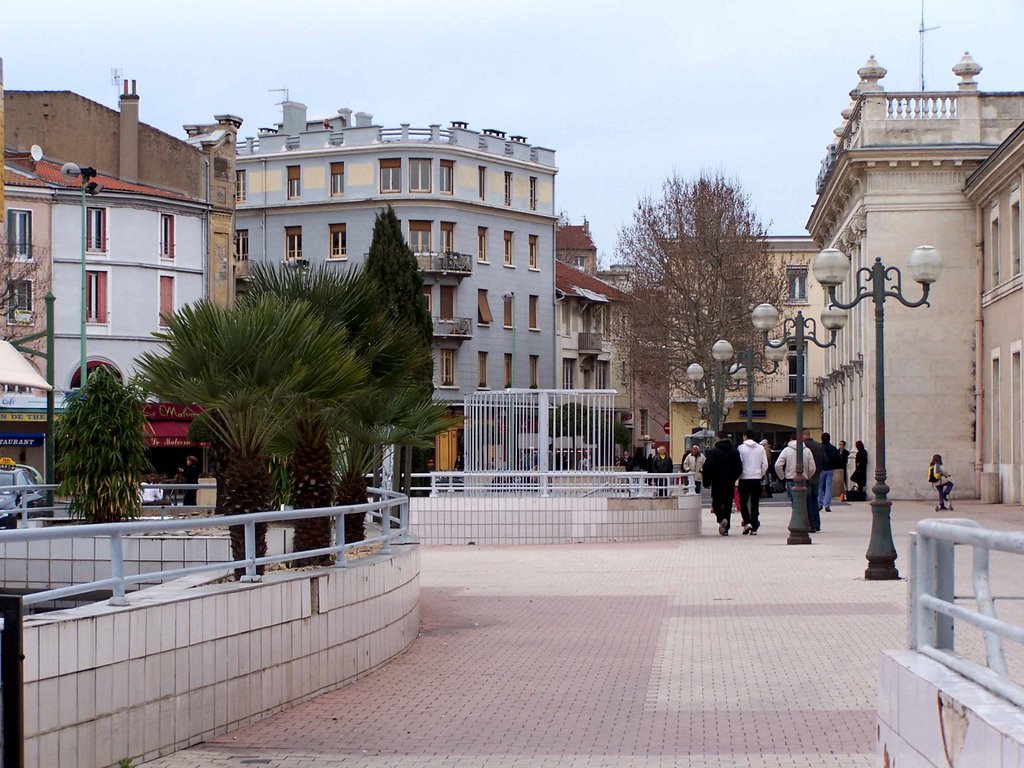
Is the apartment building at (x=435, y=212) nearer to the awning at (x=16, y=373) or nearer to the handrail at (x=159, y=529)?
the awning at (x=16, y=373)

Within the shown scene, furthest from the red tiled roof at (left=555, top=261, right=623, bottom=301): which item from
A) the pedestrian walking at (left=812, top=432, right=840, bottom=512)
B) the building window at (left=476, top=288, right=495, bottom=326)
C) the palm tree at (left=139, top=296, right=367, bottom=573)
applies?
the palm tree at (left=139, top=296, right=367, bottom=573)

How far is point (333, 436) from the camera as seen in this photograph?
13.1 m

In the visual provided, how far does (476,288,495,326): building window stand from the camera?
73312 mm

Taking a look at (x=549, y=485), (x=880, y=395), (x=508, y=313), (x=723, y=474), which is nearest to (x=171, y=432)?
(x=508, y=313)

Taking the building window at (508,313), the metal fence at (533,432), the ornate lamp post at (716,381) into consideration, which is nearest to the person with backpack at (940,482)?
the ornate lamp post at (716,381)

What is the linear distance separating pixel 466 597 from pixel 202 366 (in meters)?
6.12

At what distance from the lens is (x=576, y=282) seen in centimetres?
8506

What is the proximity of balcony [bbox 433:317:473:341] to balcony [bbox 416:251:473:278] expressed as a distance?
2157 millimetres

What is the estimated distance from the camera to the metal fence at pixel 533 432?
26.2m

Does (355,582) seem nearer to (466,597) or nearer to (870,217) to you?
(466,597)

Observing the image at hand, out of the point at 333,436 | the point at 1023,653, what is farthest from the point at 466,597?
the point at 1023,653

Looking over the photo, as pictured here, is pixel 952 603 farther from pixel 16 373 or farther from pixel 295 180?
pixel 295 180

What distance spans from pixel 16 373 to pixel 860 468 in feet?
110

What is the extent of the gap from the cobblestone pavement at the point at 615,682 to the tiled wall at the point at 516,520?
6204 millimetres
